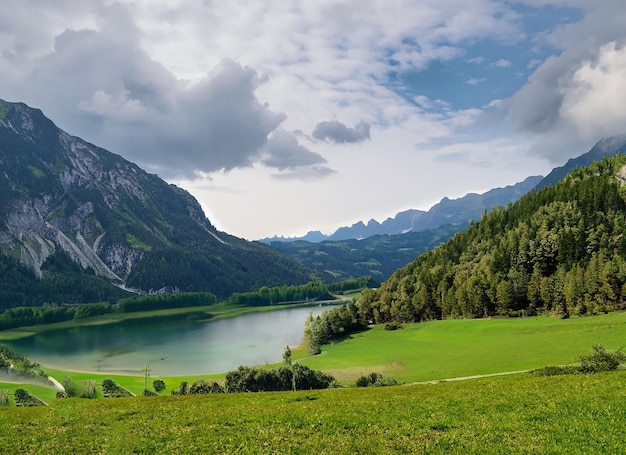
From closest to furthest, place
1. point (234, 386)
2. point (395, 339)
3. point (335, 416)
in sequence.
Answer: point (335, 416)
point (234, 386)
point (395, 339)

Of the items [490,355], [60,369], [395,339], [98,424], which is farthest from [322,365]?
[60,369]

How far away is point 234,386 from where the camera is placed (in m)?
87.7

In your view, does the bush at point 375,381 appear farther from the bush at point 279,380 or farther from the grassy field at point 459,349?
the bush at point 279,380

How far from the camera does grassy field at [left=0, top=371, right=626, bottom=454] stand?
24625 millimetres

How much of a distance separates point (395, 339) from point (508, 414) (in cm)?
11027

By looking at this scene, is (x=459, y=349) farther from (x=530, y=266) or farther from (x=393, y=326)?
(x=530, y=266)

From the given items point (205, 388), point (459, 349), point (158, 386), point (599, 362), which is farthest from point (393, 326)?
point (599, 362)

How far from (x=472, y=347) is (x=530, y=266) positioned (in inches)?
2589

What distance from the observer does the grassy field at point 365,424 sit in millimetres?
24625

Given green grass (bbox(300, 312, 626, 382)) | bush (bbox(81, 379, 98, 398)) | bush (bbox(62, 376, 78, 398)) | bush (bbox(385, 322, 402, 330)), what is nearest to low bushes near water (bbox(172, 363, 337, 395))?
green grass (bbox(300, 312, 626, 382))

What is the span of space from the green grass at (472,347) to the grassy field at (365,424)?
44.4m

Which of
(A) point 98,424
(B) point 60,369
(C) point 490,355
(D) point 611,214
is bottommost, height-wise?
(B) point 60,369

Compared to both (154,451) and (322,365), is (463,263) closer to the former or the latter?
(322,365)

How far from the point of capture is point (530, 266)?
6033 inches
